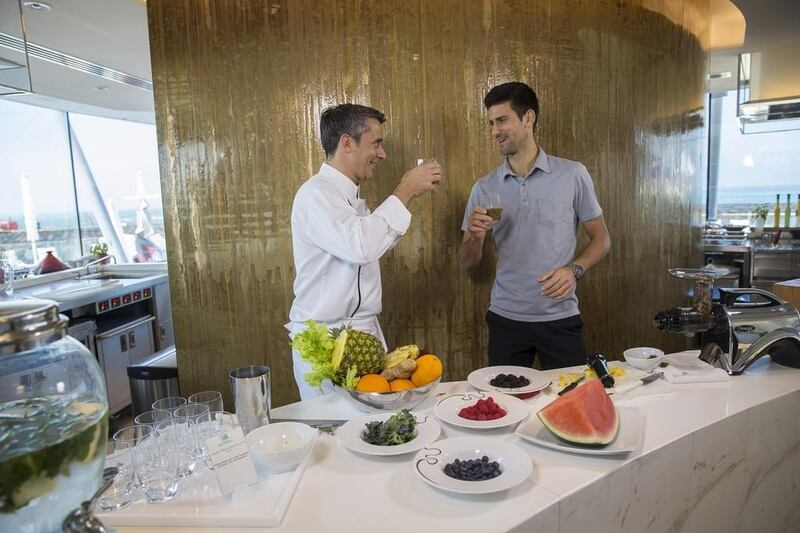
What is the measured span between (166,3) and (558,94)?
7.82 ft

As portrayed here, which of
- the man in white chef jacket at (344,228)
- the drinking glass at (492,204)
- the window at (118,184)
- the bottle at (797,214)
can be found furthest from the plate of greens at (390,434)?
the bottle at (797,214)

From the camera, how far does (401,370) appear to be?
163cm

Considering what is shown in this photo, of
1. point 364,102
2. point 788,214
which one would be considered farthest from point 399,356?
point 788,214

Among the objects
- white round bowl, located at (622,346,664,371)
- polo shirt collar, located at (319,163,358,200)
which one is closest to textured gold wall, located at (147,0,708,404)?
polo shirt collar, located at (319,163,358,200)

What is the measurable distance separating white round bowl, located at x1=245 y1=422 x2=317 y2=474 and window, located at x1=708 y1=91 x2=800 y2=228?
748 cm

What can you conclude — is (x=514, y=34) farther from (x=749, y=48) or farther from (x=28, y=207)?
(x=28, y=207)

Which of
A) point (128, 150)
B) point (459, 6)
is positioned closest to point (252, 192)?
point (459, 6)

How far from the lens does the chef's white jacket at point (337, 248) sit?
6.52 ft

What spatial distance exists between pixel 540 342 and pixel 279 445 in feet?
5.06

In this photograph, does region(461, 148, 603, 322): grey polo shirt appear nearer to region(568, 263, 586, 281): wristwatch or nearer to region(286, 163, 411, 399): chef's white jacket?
region(568, 263, 586, 281): wristwatch

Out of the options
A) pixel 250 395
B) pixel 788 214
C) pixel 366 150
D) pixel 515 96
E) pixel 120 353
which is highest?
pixel 515 96

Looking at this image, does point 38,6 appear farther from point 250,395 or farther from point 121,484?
point 121,484

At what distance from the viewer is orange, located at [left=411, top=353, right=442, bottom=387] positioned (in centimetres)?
162

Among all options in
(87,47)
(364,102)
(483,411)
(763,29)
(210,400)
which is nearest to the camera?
(210,400)
